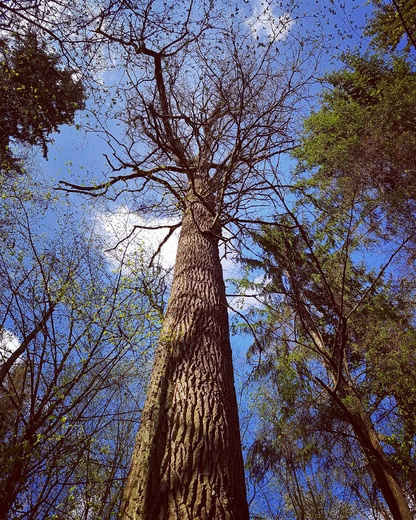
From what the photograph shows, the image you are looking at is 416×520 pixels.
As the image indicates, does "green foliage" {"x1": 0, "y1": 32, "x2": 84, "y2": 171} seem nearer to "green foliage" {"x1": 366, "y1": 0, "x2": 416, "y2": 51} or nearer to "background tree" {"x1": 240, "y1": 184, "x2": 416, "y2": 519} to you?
"background tree" {"x1": 240, "y1": 184, "x2": 416, "y2": 519}

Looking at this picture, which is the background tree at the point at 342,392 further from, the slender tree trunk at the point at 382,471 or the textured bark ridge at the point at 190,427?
the textured bark ridge at the point at 190,427

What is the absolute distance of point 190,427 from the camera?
197cm

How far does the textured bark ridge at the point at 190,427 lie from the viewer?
1.62 meters

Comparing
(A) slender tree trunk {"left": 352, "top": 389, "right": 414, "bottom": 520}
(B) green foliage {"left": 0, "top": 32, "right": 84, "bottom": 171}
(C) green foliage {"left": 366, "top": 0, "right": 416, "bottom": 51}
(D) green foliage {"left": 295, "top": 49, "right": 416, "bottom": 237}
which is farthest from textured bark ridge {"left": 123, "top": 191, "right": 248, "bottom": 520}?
(C) green foliage {"left": 366, "top": 0, "right": 416, "bottom": 51}

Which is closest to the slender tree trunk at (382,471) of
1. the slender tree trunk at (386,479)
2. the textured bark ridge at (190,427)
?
the slender tree trunk at (386,479)

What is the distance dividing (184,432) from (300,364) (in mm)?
4841

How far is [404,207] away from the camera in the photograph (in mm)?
5867

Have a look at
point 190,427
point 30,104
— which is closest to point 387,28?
point 30,104

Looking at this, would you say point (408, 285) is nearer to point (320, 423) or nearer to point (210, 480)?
point (320, 423)

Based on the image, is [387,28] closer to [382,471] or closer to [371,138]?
[371,138]

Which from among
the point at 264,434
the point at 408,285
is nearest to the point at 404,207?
the point at 408,285

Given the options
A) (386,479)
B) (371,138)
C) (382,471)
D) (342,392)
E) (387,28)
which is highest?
(387,28)

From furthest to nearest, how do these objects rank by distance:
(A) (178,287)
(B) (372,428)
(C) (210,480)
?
1. (B) (372,428)
2. (A) (178,287)
3. (C) (210,480)

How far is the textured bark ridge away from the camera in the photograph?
5.33 ft
